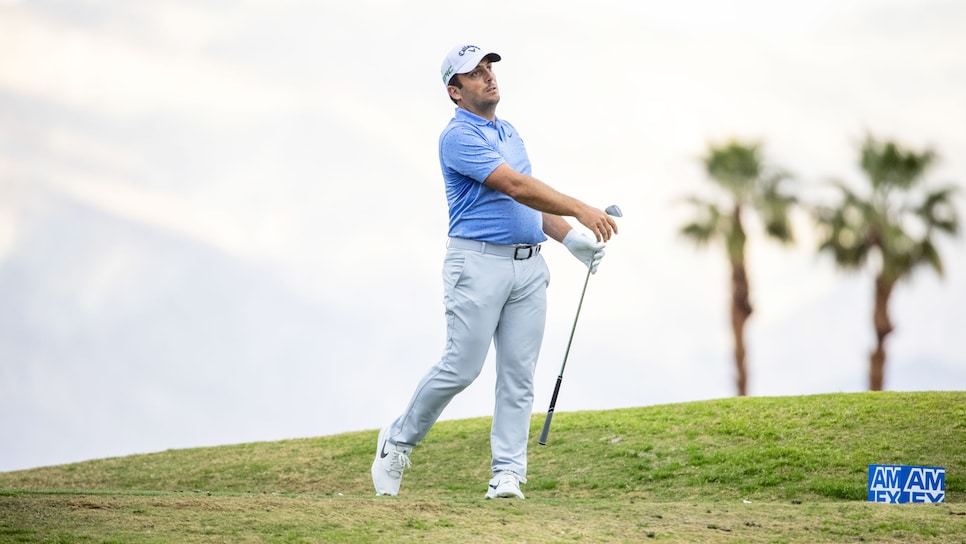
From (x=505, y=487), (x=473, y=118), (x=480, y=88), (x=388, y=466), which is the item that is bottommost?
(x=505, y=487)

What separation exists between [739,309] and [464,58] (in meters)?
26.4

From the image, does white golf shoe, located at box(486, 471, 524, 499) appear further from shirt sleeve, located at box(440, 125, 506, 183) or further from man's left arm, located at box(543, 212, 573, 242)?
shirt sleeve, located at box(440, 125, 506, 183)

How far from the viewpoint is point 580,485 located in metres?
10.8

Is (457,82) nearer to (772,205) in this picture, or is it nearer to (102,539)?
(102,539)

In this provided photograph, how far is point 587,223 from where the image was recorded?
25.3 ft

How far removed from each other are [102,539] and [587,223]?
3495 mm

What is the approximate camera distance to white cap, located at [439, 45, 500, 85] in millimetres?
7797

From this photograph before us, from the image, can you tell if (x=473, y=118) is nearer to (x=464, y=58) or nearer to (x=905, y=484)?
(x=464, y=58)

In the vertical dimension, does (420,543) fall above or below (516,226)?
below

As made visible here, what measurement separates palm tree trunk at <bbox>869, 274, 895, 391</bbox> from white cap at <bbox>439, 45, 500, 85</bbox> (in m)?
25.2

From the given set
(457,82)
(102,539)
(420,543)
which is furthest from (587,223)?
(102,539)

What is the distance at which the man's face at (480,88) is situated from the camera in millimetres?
7887

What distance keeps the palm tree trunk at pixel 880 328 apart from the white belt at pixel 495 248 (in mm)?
24906

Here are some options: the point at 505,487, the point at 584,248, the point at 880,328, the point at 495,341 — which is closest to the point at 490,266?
the point at 495,341
